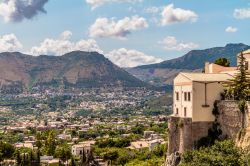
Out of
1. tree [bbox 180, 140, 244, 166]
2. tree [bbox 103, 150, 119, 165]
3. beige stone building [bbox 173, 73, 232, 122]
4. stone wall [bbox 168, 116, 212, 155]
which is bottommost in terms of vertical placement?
tree [bbox 103, 150, 119, 165]

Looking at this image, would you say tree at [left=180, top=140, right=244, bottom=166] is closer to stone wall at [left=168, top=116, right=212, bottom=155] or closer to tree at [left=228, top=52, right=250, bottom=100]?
stone wall at [left=168, top=116, right=212, bottom=155]

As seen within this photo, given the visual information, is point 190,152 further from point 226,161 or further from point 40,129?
point 40,129

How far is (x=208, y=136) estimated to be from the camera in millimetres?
38219

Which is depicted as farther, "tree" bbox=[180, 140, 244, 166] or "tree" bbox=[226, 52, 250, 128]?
"tree" bbox=[226, 52, 250, 128]

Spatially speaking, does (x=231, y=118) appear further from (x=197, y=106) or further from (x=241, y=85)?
(x=197, y=106)

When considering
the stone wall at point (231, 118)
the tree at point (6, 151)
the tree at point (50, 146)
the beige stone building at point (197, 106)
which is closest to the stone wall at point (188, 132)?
the beige stone building at point (197, 106)

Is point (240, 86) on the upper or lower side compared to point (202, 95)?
upper

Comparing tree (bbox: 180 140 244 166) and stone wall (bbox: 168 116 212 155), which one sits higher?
Answer: stone wall (bbox: 168 116 212 155)

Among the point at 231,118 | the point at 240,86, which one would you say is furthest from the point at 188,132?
the point at 240,86

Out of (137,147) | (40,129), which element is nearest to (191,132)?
(137,147)

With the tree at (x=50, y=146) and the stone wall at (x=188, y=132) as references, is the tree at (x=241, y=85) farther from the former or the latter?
the tree at (x=50, y=146)

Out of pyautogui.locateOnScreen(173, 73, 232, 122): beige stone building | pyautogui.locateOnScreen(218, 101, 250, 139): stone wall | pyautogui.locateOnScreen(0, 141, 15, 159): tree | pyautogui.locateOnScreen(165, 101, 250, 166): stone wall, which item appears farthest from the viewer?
pyautogui.locateOnScreen(0, 141, 15, 159): tree

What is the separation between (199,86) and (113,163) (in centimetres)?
5247

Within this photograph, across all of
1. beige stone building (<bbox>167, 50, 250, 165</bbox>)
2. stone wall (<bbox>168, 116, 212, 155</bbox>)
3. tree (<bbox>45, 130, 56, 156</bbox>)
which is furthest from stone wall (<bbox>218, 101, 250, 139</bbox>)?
tree (<bbox>45, 130, 56, 156</bbox>)
